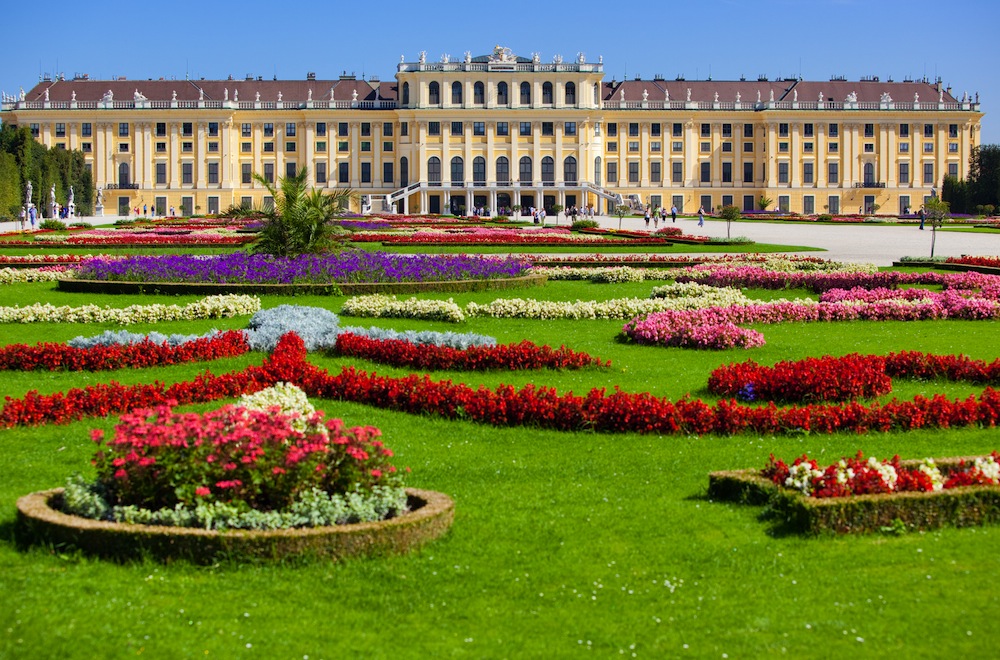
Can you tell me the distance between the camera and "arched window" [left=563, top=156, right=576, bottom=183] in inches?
2980

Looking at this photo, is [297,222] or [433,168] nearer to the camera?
[297,222]

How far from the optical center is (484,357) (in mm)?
10844

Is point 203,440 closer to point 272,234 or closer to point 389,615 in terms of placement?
point 389,615

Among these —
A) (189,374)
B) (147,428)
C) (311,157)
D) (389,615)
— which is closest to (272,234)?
(189,374)

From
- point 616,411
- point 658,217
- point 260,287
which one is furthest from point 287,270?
point 658,217

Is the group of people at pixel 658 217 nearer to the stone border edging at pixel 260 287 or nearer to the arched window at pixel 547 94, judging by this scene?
the arched window at pixel 547 94

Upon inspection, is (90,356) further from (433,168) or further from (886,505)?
(433,168)

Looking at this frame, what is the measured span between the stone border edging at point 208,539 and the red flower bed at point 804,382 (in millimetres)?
4630

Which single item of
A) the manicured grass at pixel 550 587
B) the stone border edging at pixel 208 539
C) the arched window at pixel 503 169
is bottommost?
the manicured grass at pixel 550 587

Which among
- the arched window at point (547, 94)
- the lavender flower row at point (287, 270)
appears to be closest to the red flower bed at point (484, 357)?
the lavender flower row at point (287, 270)

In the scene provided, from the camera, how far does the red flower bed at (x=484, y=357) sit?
428 inches

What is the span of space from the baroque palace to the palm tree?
53407 millimetres

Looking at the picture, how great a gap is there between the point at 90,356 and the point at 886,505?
730cm

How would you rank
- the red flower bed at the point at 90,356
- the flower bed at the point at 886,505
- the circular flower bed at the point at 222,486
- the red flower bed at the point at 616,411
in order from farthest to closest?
the red flower bed at the point at 90,356 < the red flower bed at the point at 616,411 < the flower bed at the point at 886,505 < the circular flower bed at the point at 222,486
